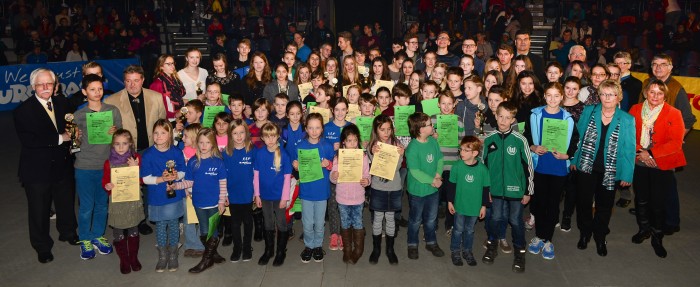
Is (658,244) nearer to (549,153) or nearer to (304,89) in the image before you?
(549,153)

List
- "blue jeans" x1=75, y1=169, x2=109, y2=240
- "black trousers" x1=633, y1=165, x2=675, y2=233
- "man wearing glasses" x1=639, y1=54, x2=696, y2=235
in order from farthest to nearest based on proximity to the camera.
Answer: "man wearing glasses" x1=639, y1=54, x2=696, y2=235 → "black trousers" x1=633, y1=165, x2=675, y2=233 → "blue jeans" x1=75, y1=169, x2=109, y2=240

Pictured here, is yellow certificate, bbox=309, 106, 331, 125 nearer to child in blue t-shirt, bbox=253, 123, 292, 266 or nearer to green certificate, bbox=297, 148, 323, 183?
child in blue t-shirt, bbox=253, 123, 292, 266

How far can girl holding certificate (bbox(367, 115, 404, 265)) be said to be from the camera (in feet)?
18.8

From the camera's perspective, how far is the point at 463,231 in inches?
230

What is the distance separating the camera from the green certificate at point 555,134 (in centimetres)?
561

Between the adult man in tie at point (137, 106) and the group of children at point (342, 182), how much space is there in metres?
0.46

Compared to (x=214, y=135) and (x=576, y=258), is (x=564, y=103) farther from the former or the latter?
(x=214, y=135)

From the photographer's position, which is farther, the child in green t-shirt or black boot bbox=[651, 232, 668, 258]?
black boot bbox=[651, 232, 668, 258]

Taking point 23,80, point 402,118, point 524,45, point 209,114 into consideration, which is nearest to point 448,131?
point 402,118

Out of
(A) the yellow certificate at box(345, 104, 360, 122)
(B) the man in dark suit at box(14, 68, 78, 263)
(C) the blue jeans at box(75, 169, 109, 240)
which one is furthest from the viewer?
(A) the yellow certificate at box(345, 104, 360, 122)

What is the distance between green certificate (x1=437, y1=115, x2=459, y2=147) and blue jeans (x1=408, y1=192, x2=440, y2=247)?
57 cm

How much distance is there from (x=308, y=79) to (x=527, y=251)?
370 cm

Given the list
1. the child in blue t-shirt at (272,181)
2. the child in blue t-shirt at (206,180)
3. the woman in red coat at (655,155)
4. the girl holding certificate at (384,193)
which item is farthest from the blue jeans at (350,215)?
the woman in red coat at (655,155)

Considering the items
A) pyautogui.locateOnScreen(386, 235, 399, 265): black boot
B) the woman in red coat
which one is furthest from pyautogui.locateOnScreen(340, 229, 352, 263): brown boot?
the woman in red coat
